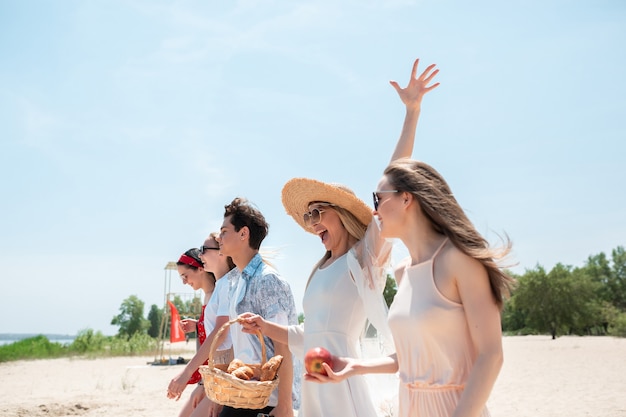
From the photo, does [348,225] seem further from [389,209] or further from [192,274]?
[192,274]

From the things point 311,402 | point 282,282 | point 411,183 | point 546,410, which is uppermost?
point 411,183

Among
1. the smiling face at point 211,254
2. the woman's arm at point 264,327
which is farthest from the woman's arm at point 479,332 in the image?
the smiling face at point 211,254

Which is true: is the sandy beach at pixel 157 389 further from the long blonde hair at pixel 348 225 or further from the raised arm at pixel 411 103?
the raised arm at pixel 411 103

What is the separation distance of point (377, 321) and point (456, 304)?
3.44 feet

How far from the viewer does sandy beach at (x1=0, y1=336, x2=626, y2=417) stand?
11.9m

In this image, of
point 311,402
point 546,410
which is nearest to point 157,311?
point 546,410

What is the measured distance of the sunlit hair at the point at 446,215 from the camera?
2.12 m

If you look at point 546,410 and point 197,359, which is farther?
point 546,410

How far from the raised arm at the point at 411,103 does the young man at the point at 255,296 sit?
5.32 feet

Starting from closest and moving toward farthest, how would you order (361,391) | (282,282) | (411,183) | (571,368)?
(411,183) → (361,391) → (282,282) → (571,368)

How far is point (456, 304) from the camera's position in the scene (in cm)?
214

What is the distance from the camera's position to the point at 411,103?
10.1 feet

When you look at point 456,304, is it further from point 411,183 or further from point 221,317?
point 221,317

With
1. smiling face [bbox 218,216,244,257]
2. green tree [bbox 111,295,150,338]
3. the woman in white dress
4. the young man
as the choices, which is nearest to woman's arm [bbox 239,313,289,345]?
the woman in white dress
